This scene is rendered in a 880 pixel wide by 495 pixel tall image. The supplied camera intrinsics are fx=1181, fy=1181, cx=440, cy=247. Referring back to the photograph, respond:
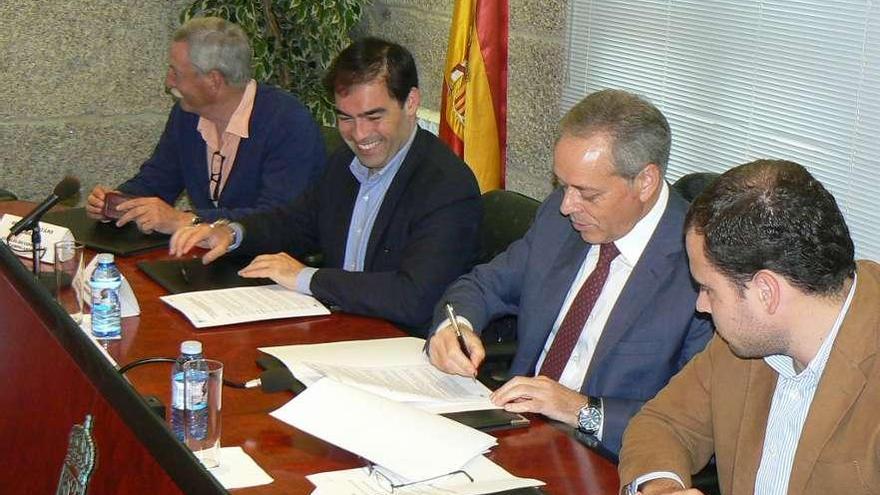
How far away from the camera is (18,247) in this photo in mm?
3203

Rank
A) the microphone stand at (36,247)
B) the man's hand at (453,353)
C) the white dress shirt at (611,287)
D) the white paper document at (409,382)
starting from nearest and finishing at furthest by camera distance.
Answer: the white paper document at (409,382)
the man's hand at (453,353)
the white dress shirt at (611,287)
the microphone stand at (36,247)

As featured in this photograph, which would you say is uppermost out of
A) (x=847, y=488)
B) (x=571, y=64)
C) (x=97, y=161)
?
(x=571, y=64)

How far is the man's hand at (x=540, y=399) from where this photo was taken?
2244 millimetres

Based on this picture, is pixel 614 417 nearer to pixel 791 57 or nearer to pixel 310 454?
pixel 310 454

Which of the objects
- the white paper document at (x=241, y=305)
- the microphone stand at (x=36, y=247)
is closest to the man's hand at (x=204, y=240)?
the white paper document at (x=241, y=305)

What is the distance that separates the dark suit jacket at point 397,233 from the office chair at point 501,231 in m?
0.05

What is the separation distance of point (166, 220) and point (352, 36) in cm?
230

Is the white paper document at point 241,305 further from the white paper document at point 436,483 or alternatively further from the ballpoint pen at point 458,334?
the white paper document at point 436,483

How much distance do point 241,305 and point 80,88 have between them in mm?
2802

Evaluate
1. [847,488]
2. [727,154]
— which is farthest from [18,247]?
[847,488]

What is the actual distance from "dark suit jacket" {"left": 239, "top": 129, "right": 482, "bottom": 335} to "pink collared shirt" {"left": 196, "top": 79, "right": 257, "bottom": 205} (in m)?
0.58

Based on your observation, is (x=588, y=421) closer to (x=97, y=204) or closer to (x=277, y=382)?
(x=277, y=382)

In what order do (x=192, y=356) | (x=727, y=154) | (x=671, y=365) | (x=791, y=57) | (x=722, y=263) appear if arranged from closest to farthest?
1. (x=722, y=263)
2. (x=192, y=356)
3. (x=671, y=365)
4. (x=791, y=57)
5. (x=727, y=154)

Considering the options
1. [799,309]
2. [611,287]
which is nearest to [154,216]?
[611,287]
